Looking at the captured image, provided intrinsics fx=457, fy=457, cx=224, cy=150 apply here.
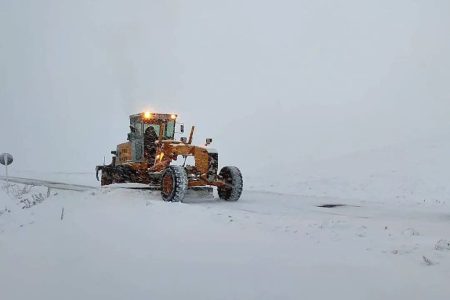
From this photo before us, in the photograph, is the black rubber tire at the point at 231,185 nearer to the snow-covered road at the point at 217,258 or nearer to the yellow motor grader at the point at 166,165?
the yellow motor grader at the point at 166,165

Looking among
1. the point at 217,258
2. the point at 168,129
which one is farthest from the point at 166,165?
the point at 217,258

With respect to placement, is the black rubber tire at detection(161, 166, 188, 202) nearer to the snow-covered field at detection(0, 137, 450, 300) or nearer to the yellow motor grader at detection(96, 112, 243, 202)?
the yellow motor grader at detection(96, 112, 243, 202)

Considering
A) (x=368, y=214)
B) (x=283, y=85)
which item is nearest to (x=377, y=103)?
(x=283, y=85)

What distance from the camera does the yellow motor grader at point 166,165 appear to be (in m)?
14.1

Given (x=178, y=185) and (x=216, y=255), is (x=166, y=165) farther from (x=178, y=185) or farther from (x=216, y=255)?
(x=216, y=255)

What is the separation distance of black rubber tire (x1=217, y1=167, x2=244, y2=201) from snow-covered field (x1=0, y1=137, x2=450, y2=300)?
272cm

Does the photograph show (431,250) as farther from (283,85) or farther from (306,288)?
(283,85)

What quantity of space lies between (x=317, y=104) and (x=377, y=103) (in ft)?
29.5

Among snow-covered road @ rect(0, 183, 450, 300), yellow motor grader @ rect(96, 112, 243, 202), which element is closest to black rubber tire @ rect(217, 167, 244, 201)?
yellow motor grader @ rect(96, 112, 243, 202)

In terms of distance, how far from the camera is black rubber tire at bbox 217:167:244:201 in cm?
1505

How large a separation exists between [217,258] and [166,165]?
9656mm

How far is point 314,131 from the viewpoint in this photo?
60750 millimetres

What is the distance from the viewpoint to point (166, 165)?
614 inches

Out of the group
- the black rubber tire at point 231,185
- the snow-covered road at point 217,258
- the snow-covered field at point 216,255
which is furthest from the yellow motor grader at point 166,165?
the snow-covered road at point 217,258
